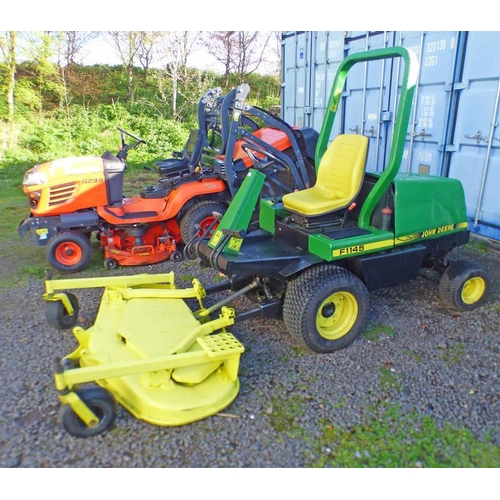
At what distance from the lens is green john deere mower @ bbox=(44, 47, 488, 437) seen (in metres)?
2.52

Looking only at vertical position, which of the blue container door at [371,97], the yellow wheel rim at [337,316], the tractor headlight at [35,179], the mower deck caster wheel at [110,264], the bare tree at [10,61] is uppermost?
the bare tree at [10,61]

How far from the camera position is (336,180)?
3512mm

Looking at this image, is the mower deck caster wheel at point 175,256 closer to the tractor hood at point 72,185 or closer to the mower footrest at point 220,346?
the tractor hood at point 72,185

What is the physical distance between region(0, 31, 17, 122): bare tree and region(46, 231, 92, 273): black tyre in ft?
26.7

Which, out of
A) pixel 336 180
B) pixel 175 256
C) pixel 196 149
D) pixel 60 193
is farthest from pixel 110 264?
pixel 336 180

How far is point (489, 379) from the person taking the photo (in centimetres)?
282

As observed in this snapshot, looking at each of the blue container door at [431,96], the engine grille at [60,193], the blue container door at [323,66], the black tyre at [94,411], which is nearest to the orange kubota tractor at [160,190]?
the engine grille at [60,193]

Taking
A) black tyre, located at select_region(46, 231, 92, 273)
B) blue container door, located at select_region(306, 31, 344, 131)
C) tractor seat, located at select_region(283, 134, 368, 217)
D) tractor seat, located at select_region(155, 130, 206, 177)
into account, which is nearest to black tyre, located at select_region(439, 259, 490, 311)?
tractor seat, located at select_region(283, 134, 368, 217)

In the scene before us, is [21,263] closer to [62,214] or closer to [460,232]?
[62,214]

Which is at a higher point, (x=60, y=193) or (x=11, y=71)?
(x=11, y=71)

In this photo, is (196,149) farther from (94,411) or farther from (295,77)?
(94,411)

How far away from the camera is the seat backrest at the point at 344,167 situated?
3.31 metres

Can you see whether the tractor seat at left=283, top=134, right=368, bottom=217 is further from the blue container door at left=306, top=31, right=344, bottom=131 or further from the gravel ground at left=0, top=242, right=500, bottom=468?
the blue container door at left=306, top=31, right=344, bottom=131

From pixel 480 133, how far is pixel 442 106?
56 cm
